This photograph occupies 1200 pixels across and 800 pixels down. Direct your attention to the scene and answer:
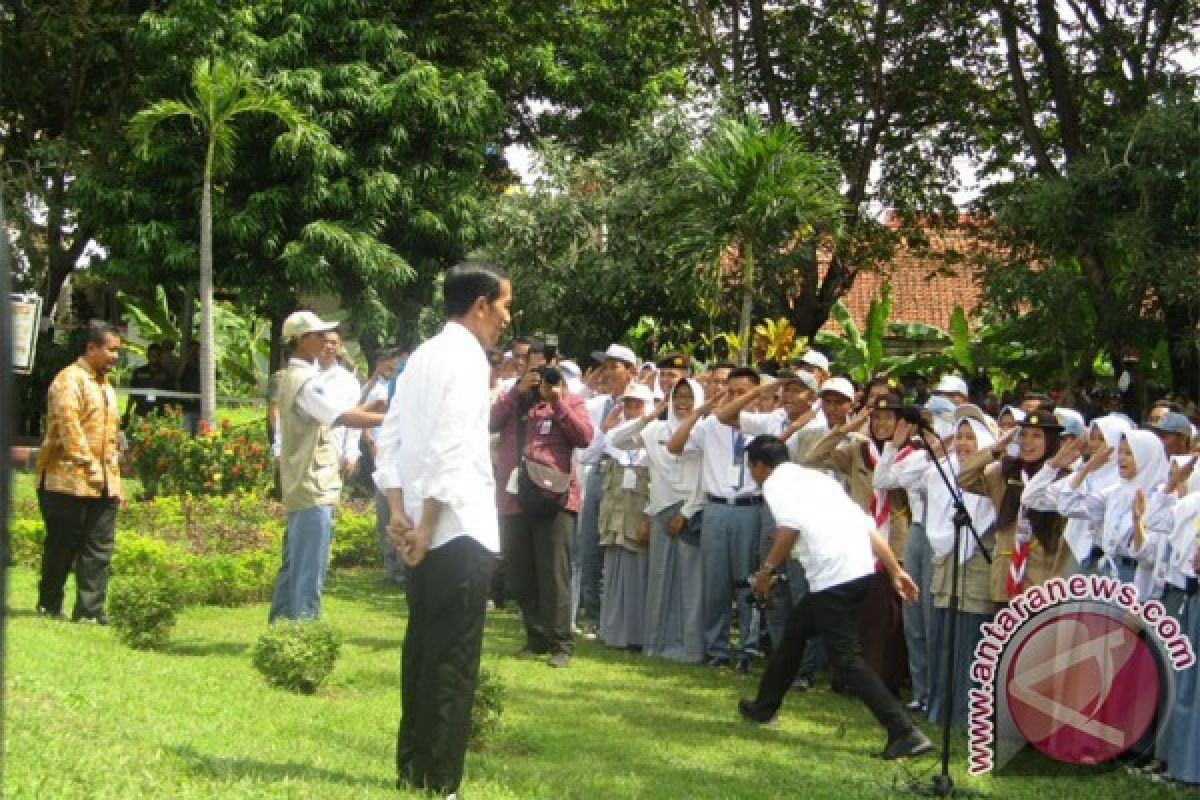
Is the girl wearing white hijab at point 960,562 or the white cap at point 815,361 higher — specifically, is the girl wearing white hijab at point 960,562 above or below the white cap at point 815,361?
below

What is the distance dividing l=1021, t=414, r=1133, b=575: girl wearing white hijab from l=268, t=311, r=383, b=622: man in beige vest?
3989 millimetres

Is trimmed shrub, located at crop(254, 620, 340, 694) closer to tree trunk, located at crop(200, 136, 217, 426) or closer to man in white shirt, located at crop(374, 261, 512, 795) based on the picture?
man in white shirt, located at crop(374, 261, 512, 795)

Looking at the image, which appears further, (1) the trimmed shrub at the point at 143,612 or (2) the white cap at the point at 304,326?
(1) the trimmed shrub at the point at 143,612

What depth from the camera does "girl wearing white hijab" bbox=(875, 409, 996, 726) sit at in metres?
9.09

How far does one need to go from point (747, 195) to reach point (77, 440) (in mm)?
8743

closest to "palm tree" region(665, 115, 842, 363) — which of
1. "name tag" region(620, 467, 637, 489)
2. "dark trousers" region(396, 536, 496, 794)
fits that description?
"name tag" region(620, 467, 637, 489)

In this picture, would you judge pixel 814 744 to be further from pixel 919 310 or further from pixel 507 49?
pixel 919 310

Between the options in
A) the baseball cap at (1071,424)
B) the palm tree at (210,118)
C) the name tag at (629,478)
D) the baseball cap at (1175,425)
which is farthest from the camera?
the palm tree at (210,118)

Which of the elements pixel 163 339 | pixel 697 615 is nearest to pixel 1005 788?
pixel 697 615

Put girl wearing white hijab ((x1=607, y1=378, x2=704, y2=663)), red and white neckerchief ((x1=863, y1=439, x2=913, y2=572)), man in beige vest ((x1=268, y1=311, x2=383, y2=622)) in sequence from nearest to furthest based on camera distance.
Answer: man in beige vest ((x1=268, y1=311, x2=383, y2=622)) < red and white neckerchief ((x1=863, y1=439, x2=913, y2=572)) < girl wearing white hijab ((x1=607, y1=378, x2=704, y2=663))

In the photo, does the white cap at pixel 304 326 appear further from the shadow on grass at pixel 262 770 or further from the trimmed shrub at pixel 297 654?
the shadow on grass at pixel 262 770

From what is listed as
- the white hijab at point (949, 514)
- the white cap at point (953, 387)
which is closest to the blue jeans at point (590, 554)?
the white cap at point (953, 387)

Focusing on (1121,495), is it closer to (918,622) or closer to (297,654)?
(918,622)

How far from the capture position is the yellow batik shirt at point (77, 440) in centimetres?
1015
